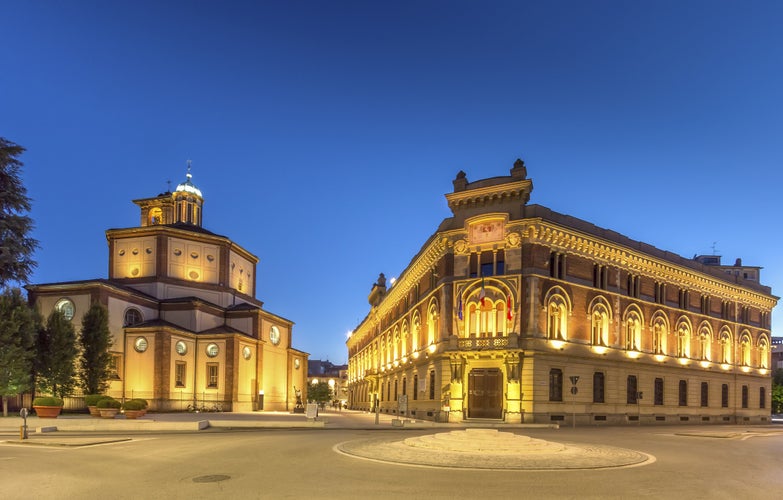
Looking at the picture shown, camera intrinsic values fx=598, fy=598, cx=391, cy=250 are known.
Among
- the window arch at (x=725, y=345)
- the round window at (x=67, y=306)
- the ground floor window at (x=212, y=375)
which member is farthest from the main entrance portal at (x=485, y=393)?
the round window at (x=67, y=306)

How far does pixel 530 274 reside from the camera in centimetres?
4147

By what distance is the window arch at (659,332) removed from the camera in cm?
5050

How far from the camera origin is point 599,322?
45750mm

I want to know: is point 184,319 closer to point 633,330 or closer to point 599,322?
point 599,322

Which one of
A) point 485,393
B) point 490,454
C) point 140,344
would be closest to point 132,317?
point 140,344

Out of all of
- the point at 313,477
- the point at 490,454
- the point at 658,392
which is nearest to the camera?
the point at 313,477

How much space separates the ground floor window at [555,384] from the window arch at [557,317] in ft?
7.85

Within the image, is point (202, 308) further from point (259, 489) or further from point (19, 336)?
point (259, 489)

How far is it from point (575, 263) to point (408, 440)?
26.5 m

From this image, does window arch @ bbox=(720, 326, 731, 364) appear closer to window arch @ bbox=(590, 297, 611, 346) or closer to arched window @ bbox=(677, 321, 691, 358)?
arched window @ bbox=(677, 321, 691, 358)

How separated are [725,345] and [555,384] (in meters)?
27.4

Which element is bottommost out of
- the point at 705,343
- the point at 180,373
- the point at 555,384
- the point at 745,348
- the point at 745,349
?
the point at 180,373

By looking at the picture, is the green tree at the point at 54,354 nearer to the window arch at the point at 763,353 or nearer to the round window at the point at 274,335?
the round window at the point at 274,335

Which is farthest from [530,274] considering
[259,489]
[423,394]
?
[259,489]
